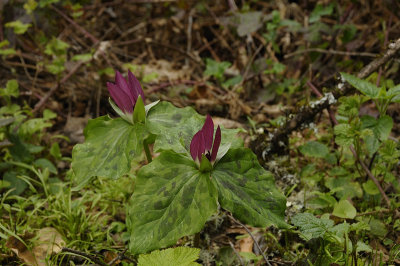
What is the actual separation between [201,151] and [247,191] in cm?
21

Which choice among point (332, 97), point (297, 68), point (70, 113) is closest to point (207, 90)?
point (297, 68)

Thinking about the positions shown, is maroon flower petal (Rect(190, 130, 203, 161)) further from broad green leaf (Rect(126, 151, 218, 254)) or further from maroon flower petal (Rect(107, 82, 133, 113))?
maroon flower petal (Rect(107, 82, 133, 113))

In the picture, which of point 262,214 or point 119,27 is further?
point 119,27

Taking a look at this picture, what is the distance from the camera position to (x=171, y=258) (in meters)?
1.19

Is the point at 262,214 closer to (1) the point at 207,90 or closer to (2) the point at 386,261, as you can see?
(2) the point at 386,261

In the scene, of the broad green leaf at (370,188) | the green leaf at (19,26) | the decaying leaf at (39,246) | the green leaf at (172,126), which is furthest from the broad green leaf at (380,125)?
the green leaf at (19,26)

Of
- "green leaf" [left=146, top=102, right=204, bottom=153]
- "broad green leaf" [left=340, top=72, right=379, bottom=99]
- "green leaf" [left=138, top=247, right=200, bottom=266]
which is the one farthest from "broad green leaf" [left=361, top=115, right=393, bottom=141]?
"green leaf" [left=138, top=247, right=200, bottom=266]

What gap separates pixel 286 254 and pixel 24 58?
3098mm

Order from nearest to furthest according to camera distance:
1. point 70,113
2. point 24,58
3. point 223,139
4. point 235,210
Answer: point 235,210
point 223,139
point 70,113
point 24,58

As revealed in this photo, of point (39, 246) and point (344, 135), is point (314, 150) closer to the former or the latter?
point (344, 135)

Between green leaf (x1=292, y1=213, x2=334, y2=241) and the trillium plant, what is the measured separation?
0.17 metres

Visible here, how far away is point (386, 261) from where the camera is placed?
1449mm

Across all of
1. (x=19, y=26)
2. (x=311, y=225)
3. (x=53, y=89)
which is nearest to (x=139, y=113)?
(x=311, y=225)

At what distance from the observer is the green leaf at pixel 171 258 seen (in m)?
1.17
